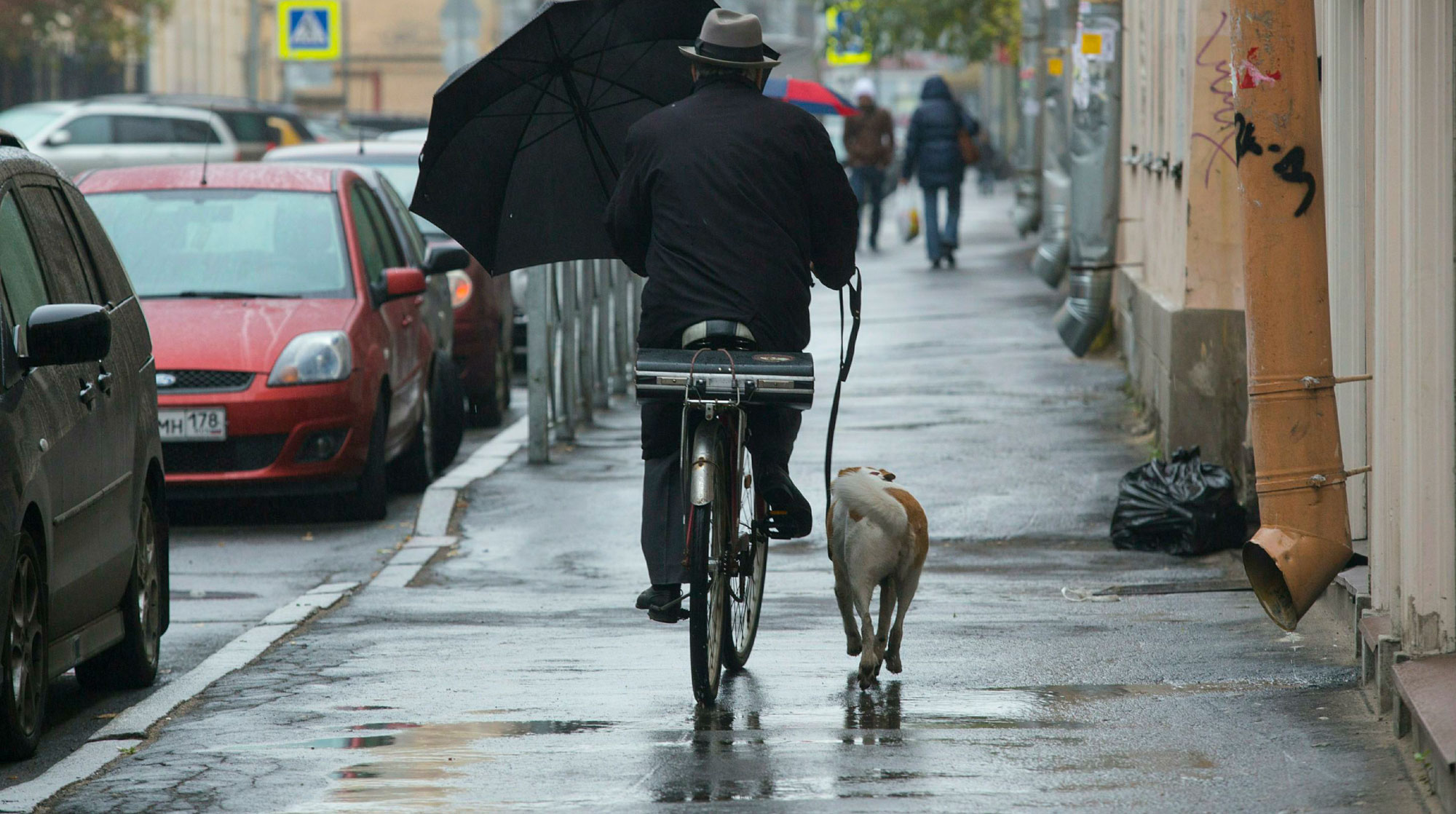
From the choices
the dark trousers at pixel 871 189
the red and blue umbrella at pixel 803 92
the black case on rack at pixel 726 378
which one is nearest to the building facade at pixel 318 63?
the dark trousers at pixel 871 189

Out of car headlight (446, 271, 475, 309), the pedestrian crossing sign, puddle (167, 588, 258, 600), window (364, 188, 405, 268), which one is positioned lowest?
puddle (167, 588, 258, 600)

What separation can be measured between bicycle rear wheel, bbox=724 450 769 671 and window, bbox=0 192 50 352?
2.03 meters

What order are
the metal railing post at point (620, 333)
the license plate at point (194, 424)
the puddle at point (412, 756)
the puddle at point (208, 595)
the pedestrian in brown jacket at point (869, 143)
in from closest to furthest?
the puddle at point (412, 756) → the puddle at point (208, 595) → the license plate at point (194, 424) → the metal railing post at point (620, 333) → the pedestrian in brown jacket at point (869, 143)

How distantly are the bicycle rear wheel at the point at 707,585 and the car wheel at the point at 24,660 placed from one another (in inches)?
68.5

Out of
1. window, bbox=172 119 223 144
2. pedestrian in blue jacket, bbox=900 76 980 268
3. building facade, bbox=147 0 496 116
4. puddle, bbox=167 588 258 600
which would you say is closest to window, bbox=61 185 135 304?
puddle, bbox=167 588 258 600

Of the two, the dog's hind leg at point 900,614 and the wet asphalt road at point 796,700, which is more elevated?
the dog's hind leg at point 900,614

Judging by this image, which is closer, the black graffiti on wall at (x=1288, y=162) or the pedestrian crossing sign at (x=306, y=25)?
the black graffiti on wall at (x=1288, y=162)

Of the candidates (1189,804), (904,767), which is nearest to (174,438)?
(904,767)

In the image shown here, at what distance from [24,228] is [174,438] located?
4.09 meters

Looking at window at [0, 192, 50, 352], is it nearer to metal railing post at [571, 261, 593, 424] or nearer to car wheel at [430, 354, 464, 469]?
car wheel at [430, 354, 464, 469]

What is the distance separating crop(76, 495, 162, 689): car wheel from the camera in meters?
7.23

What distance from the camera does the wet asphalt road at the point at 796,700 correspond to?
17.8 feet

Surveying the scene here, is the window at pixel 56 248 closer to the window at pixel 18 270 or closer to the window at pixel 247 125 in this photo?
the window at pixel 18 270

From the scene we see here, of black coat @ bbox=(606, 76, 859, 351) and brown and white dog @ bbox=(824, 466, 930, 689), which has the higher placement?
black coat @ bbox=(606, 76, 859, 351)
